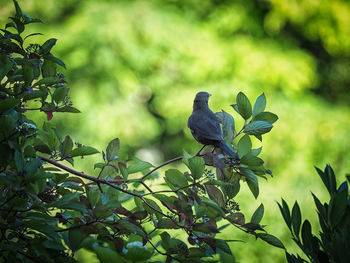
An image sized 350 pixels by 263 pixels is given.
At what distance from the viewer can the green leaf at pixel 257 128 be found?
93cm

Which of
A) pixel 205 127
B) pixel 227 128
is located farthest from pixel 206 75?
pixel 227 128

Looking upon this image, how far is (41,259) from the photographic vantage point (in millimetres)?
772

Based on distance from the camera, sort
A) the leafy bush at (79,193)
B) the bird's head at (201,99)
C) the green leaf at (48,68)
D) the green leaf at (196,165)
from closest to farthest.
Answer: the leafy bush at (79,193) → the green leaf at (196,165) → the green leaf at (48,68) → the bird's head at (201,99)

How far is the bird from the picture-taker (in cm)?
112

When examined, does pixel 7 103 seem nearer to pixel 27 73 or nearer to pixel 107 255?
pixel 27 73

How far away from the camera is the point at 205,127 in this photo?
120 centimetres

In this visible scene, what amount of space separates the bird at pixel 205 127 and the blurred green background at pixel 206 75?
8.59 feet

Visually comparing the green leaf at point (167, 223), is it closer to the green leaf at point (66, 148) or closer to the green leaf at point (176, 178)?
the green leaf at point (176, 178)

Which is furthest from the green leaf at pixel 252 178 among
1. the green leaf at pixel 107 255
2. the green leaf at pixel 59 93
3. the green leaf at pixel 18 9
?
the green leaf at pixel 18 9

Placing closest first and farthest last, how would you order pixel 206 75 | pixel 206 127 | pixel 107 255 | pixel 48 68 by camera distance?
pixel 107 255 → pixel 48 68 → pixel 206 127 → pixel 206 75

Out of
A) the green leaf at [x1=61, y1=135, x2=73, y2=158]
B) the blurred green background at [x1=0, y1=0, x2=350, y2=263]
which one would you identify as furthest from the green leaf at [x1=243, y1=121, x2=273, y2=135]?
the blurred green background at [x1=0, y1=0, x2=350, y2=263]

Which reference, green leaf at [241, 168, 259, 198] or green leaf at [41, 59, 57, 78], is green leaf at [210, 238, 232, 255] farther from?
green leaf at [41, 59, 57, 78]

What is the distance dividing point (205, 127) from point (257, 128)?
0.28 m

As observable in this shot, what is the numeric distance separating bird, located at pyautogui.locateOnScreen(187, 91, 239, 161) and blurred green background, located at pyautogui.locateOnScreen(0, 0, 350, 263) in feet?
8.59
